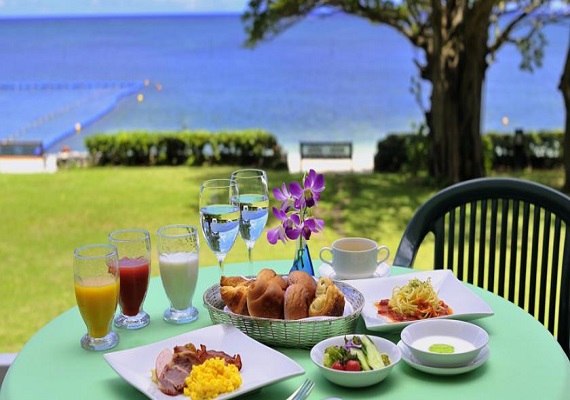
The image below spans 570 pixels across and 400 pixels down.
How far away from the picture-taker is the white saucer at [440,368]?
122 cm

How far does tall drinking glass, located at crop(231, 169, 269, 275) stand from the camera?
1565mm

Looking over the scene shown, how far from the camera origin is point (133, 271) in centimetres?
141

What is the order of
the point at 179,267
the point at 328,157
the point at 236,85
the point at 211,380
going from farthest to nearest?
the point at 236,85
the point at 328,157
the point at 179,267
the point at 211,380

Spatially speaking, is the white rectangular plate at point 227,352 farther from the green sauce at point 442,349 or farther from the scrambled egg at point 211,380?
the green sauce at point 442,349

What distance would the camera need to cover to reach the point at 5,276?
5145mm

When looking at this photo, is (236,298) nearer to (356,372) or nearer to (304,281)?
(304,281)

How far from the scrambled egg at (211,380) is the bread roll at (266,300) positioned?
0.19m

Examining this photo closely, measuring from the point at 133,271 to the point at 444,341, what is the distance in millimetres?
627

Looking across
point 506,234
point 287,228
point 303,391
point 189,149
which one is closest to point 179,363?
point 303,391

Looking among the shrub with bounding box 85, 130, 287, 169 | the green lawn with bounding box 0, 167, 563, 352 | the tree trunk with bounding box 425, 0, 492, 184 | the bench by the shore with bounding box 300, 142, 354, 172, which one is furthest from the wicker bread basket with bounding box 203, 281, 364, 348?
the shrub with bounding box 85, 130, 287, 169

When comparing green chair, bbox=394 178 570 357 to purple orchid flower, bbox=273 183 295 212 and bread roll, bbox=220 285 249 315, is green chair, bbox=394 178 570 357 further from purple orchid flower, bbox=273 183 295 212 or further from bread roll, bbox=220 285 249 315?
bread roll, bbox=220 285 249 315

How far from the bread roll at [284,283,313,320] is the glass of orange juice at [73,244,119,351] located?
0.33 metres

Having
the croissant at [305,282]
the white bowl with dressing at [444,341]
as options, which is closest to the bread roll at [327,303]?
the croissant at [305,282]

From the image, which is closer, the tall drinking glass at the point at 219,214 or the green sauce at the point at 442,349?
the green sauce at the point at 442,349
